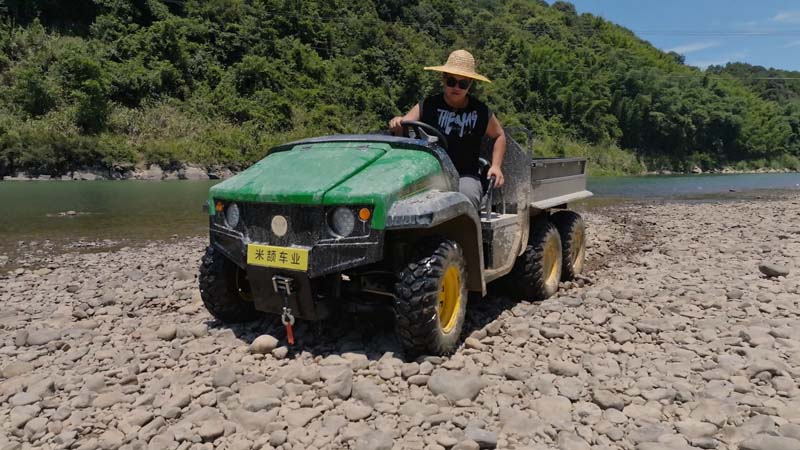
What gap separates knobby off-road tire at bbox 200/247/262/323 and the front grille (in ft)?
2.27

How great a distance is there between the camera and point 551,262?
5.84m

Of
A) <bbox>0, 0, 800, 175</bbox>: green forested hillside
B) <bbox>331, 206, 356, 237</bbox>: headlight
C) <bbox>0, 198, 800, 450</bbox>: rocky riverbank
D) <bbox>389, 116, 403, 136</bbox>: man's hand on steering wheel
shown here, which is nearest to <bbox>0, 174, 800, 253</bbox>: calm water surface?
<bbox>0, 198, 800, 450</bbox>: rocky riverbank

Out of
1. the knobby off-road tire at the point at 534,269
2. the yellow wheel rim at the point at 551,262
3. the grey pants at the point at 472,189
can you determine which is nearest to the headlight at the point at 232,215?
the grey pants at the point at 472,189

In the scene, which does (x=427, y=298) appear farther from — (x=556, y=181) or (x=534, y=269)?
(x=556, y=181)

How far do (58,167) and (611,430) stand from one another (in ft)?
124

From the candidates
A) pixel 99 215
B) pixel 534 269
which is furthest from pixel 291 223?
pixel 99 215

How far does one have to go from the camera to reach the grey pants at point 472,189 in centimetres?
444

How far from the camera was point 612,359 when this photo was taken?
3.86 m

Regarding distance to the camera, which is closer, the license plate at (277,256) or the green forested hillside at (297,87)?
the license plate at (277,256)

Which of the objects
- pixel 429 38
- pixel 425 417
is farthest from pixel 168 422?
pixel 429 38

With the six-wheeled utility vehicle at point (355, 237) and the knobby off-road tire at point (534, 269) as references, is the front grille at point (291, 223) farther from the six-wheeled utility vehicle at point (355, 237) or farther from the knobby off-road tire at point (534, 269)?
the knobby off-road tire at point (534, 269)

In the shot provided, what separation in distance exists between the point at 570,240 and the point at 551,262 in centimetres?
47

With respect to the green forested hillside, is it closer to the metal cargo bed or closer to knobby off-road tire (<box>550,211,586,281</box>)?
the metal cargo bed

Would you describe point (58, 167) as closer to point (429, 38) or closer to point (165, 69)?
point (165, 69)
